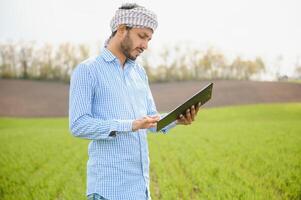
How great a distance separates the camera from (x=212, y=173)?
6.58m

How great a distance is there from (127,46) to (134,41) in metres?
0.04

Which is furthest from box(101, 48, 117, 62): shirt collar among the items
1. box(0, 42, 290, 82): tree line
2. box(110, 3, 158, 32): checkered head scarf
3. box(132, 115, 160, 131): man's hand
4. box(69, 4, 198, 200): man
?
box(0, 42, 290, 82): tree line

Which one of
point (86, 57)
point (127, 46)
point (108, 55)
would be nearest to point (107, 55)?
point (108, 55)

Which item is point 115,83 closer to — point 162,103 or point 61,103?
point 162,103

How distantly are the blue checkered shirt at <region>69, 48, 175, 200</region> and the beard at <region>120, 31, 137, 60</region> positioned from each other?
0.06 m

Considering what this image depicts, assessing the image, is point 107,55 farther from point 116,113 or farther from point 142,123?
point 142,123

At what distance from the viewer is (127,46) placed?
2.08 meters

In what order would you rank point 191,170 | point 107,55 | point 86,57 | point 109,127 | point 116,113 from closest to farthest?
point 109,127, point 116,113, point 107,55, point 191,170, point 86,57

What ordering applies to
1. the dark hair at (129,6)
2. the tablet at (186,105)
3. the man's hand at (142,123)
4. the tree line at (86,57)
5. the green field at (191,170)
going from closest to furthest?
the man's hand at (142,123)
the tablet at (186,105)
the dark hair at (129,6)
the green field at (191,170)
the tree line at (86,57)

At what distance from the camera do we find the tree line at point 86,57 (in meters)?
18.4

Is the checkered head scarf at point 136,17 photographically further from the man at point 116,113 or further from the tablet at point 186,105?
the tablet at point 186,105

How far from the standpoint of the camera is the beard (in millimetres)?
2066

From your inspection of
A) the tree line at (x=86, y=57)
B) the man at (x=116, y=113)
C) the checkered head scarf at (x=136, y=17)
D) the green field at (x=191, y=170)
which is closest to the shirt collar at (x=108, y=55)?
the man at (x=116, y=113)

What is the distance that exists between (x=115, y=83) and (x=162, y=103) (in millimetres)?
27281
